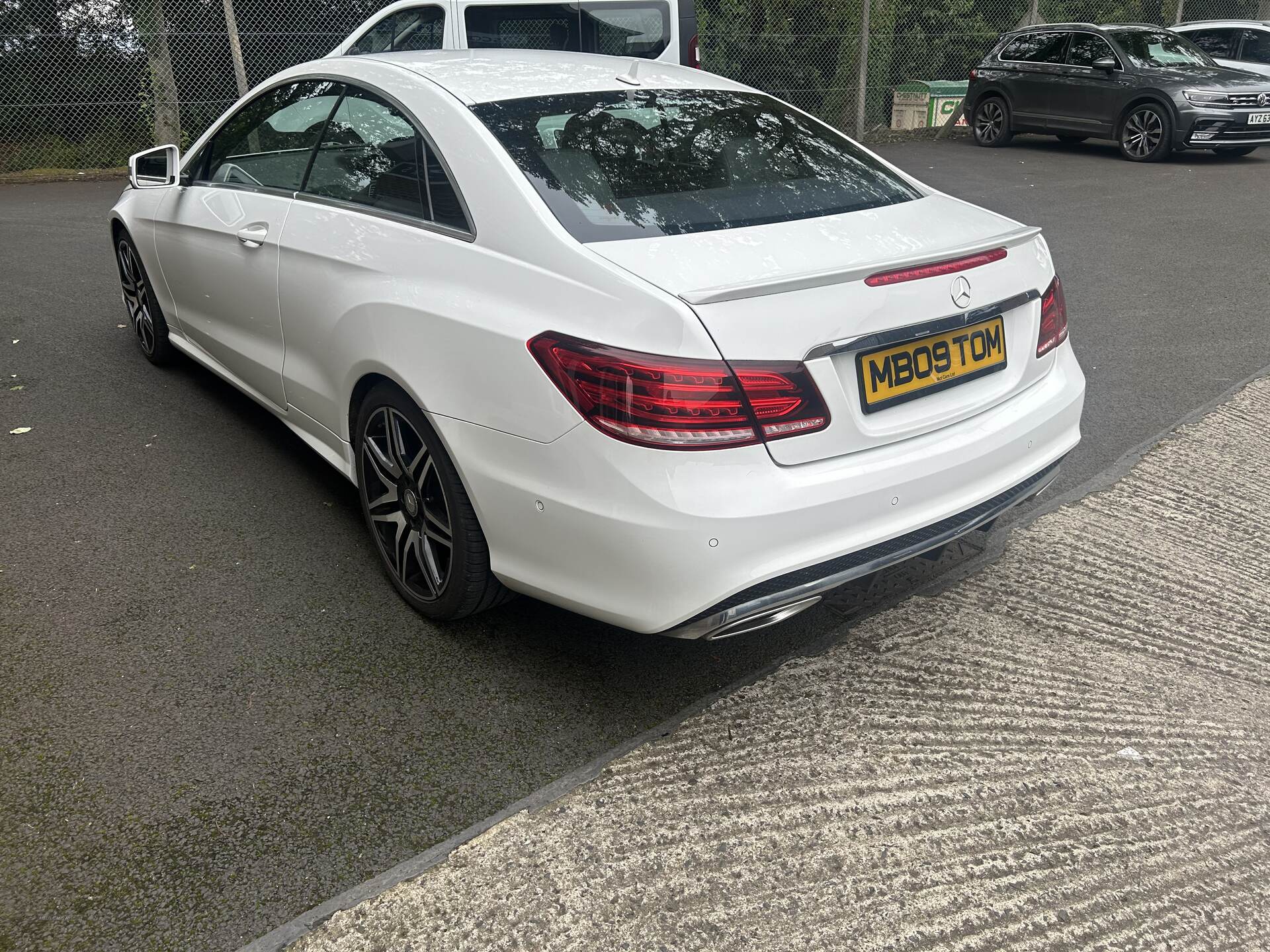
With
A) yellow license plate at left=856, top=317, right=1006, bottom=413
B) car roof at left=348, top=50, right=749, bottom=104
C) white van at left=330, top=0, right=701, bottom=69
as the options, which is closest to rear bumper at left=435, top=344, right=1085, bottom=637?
yellow license plate at left=856, top=317, right=1006, bottom=413

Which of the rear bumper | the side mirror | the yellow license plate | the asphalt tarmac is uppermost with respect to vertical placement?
the side mirror

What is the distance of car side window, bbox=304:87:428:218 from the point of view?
3238 mm

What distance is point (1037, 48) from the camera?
48.5 feet

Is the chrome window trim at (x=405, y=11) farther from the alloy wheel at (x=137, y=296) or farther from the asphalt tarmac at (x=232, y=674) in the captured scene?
the asphalt tarmac at (x=232, y=674)

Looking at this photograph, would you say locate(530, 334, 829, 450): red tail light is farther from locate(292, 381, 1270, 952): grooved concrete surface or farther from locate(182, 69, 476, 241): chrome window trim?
locate(292, 381, 1270, 952): grooved concrete surface

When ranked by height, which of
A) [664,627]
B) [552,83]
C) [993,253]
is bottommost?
[664,627]

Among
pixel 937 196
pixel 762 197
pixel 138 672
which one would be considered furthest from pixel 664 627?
pixel 937 196

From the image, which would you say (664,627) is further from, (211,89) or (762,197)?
(211,89)

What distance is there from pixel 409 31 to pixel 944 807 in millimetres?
8534

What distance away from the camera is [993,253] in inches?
115

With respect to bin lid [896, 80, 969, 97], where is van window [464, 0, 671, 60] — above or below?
above

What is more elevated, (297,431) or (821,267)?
(821,267)

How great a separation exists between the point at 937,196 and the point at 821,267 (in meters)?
1.07

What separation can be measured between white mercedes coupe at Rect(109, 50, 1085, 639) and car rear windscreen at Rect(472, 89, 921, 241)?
0.01 metres
